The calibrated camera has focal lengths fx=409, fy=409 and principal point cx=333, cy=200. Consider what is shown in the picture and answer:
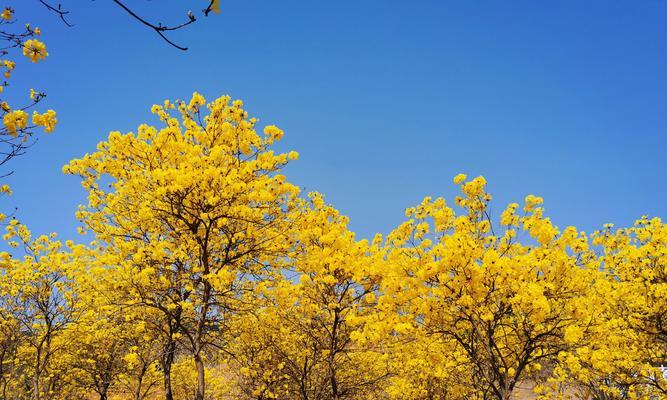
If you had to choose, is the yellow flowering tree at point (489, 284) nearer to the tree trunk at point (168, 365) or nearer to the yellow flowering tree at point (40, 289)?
the tree trunk at point (168, 365)

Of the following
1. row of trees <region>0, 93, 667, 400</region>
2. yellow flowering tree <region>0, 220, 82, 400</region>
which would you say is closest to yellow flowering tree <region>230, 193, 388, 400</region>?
row of trees <region>0, 93, 667, 400</region>

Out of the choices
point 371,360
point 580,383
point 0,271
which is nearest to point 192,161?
point 371,360

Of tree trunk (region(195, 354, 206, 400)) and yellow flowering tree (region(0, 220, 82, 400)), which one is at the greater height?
yellow flowering tree (region(0, 220, 82, 400))

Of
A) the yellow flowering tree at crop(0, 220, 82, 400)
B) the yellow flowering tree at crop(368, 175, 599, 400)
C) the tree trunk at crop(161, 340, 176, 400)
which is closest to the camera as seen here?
the yellow flowering tree at crop(368, 175, 599, 400)

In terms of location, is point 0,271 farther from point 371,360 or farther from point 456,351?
Answer: point 456,351

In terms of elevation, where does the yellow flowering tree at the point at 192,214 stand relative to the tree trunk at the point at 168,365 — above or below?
above

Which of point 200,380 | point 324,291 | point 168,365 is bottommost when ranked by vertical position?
point 200,380

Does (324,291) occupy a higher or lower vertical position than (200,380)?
higher

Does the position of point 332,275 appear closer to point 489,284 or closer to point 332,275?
point 332,275

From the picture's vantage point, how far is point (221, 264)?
34.1 ft

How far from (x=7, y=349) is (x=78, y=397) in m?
6.79

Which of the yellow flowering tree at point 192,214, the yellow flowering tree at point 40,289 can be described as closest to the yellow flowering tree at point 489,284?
the yellow flowering tree at point 192,214

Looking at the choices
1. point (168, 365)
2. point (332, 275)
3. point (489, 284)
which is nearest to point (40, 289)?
point (168, 365)

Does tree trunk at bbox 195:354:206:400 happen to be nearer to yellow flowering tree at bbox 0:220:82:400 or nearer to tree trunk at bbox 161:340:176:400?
tree trunk at bbox 161:340:176:400
